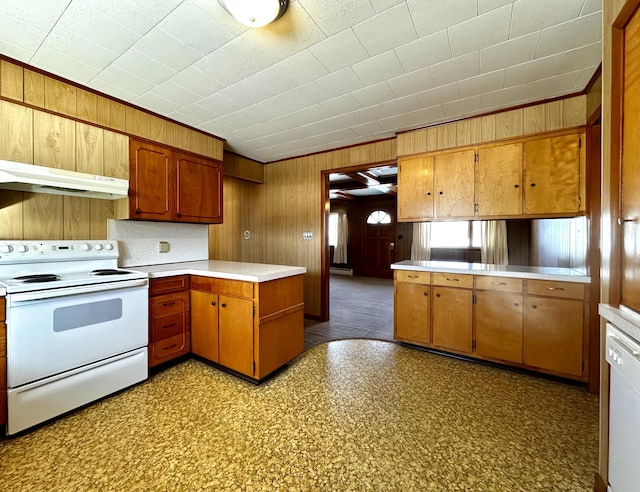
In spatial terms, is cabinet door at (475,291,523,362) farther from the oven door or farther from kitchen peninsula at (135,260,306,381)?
the oven door

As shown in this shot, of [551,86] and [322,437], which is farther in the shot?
[551,86]

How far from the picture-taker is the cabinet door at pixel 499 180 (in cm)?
266

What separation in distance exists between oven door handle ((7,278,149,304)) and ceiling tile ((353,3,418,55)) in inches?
94.0

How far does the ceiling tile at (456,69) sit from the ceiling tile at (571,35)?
0.37m

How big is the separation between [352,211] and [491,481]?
820 cm

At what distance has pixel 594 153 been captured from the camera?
231 centimetres

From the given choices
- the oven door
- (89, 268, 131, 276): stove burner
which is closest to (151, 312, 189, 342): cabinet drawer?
the oven door

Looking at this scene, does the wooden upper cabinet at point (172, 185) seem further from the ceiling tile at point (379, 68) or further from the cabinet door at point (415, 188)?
the cabinet door at point (415, 188)

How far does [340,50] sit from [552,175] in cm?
219

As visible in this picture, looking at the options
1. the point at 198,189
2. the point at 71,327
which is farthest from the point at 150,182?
the point at 71,327

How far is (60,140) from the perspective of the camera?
2242 mm

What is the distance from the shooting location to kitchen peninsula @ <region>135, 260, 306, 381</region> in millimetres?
2254

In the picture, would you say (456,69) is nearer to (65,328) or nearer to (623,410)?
(623,410)

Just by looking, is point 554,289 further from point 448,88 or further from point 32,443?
point 32,443
